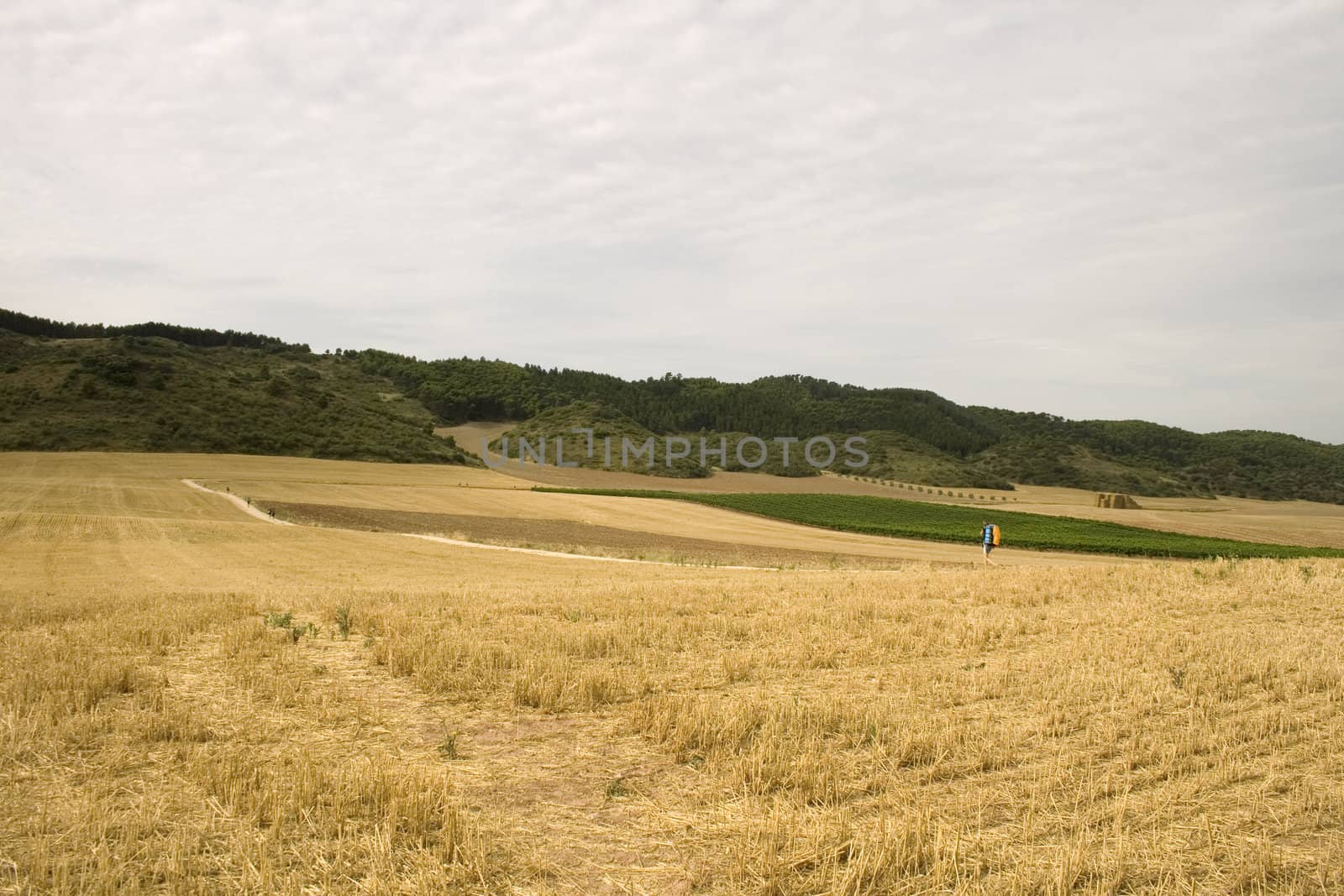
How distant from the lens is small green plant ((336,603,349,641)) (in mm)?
12905

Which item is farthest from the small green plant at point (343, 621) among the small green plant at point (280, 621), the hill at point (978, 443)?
the hill at point (978, 443)

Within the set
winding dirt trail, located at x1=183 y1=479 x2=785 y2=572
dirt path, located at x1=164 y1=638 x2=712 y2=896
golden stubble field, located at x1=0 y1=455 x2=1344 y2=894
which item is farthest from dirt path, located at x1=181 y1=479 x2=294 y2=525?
dirt path, located at x1=164 y1=638 x2=712 y2=896

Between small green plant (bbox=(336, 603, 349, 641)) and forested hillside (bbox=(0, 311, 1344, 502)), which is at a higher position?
forested hillside (bbox=(0, 311, 1344, 502))

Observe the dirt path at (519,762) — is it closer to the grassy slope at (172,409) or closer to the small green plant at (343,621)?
the small green plant at (343,621)

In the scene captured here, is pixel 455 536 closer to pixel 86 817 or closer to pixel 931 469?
pixel 86 817

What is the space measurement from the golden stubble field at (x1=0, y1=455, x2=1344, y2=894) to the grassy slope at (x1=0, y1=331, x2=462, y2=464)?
275ft

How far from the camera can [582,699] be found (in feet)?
30.3

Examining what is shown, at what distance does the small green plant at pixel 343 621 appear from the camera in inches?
508

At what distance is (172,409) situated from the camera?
94.1 m

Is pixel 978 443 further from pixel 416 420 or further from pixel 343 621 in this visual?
pixel 343 621

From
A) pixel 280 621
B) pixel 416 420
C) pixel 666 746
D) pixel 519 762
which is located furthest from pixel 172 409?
pixel 666 746

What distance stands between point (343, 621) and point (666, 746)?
26.0ft

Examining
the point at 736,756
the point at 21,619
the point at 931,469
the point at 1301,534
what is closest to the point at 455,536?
the point at 21,619

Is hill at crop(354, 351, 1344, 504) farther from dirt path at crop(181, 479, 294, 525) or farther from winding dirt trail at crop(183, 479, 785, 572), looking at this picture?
winding dirt trail at crop(183, 479, 785, 572)
